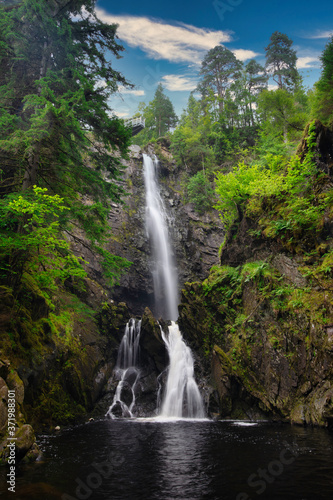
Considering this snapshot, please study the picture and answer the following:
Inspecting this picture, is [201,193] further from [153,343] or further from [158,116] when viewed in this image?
[158,116]

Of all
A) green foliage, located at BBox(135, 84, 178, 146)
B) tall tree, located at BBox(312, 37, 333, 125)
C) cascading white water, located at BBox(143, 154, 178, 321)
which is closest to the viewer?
tall tree, located at BBox(312, 37, 333, 125)

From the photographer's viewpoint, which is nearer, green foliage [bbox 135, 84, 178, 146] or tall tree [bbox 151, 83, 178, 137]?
green foliage [bbox 135, 84, 178, 146]

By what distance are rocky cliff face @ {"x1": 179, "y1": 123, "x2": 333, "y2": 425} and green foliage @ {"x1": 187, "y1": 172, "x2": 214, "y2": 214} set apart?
1419 centimetres

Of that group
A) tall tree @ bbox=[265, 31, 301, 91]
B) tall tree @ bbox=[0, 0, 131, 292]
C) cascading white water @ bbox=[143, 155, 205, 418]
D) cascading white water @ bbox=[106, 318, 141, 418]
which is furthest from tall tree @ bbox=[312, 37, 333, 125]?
tall tree @ bbox=[265, 31, 301, 91]

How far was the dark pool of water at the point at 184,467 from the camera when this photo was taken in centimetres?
475

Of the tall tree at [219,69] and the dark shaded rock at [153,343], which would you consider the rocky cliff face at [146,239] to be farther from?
the tall tree at [219,69]

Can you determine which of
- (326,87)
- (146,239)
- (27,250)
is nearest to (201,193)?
(146,239)

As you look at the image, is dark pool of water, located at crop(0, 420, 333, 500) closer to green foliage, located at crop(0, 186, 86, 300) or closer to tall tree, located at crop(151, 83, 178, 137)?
green foliage, located at crop(0, 186, 86, 300)

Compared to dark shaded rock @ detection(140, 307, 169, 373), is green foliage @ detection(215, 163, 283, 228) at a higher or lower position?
higher

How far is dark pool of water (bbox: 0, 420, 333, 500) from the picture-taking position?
4.75 m

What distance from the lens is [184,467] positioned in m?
6.20

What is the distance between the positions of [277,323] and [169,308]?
607 inches

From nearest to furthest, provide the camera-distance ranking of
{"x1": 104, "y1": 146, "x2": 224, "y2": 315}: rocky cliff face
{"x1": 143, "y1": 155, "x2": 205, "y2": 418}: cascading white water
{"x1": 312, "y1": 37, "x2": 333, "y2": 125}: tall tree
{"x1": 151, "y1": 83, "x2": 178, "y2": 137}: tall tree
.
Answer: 1. {"x1": 312, "y1": 37, "x2": 333, "y2": 125}: tall tree
2. {"x1": 143, "y1": 155, "x2": 205, "y2": 418}: cascading white water
3. {"x1": 104, "y1": 146, "x2": 224, "y2": 315}: rocky cliff face
4. {"x1": 151, "y1": 83, "x2": 178, "y2": 137}: tall tree

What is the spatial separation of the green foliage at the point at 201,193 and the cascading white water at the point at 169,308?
12.8ft
